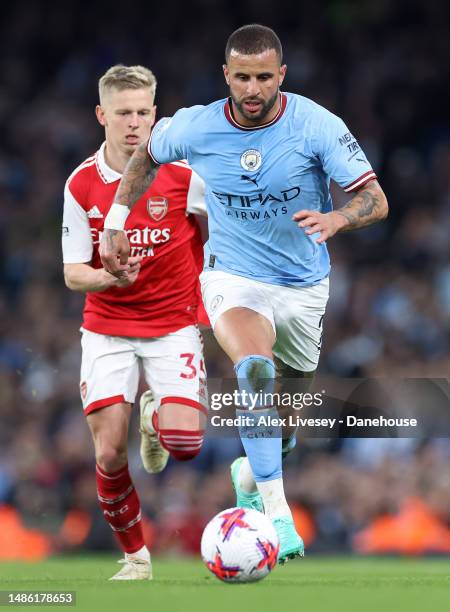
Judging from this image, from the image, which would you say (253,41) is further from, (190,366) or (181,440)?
(181,440)

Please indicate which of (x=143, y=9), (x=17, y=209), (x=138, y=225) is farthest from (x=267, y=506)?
(x=143, y=9)

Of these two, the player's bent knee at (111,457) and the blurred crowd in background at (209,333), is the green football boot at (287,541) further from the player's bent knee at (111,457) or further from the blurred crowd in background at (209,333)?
the blurred crowd in background at (209,333)

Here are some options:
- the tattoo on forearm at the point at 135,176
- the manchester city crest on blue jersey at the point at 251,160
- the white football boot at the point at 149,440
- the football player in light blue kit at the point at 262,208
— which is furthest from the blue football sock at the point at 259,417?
the white football boot at the point at 149,440

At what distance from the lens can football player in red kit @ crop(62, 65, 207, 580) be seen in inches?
309

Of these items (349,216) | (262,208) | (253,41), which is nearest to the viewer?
(349,216)

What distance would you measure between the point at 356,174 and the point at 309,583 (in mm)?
2103

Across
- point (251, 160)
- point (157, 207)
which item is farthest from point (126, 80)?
point (251, 160)

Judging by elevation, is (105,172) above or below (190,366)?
above

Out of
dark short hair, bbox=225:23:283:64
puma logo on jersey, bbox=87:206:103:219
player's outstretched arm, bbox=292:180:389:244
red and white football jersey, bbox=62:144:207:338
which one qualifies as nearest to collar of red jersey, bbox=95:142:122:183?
red and white football jersey, bbox=62:144:207:338

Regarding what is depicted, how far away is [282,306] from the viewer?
7312mm

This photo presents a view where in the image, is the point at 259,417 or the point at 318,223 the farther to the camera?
the point at 259,417

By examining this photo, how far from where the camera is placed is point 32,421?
14000 millimetres

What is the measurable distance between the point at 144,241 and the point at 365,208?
1757mm

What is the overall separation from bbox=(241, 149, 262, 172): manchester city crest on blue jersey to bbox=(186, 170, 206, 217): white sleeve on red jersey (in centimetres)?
100
